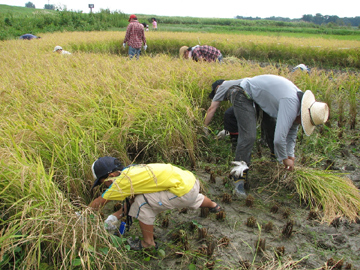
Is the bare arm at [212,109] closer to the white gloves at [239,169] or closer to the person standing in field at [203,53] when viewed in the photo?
the white gloves at [239,169]

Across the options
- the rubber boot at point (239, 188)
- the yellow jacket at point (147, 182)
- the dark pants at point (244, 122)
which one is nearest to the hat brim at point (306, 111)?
the dark pants at point (244, 122)

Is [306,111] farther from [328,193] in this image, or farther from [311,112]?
[328,193]

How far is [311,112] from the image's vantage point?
2586mm

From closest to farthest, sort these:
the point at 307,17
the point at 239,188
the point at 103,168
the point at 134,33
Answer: the point at 103,168
the point at 239,188
the point at 134,33
the point at 307,17

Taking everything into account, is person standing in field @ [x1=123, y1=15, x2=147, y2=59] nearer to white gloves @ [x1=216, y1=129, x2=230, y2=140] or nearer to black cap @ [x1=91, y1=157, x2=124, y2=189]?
white gloves @ [x1=216, y1=129, x2=230, y2=140]

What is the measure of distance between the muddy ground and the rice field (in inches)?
15.6

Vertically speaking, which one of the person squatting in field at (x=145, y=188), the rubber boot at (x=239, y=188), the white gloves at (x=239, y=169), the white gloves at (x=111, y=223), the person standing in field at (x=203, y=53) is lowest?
the rubber boot at (x=239, y=188)

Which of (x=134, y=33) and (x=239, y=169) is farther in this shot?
(x=134, y=33)

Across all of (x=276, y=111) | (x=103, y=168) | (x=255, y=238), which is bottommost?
(x=255, y=238)

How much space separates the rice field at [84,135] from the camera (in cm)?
178

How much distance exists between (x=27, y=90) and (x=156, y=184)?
2.81 meters

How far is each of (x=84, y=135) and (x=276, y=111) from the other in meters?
1.82

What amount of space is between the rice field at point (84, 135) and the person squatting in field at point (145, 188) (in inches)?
7.8

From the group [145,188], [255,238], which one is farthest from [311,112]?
[145,188]
